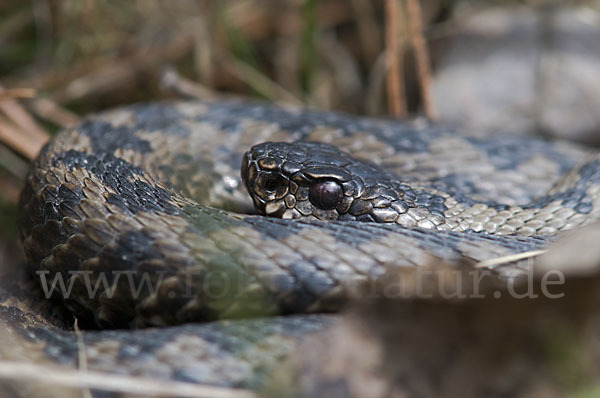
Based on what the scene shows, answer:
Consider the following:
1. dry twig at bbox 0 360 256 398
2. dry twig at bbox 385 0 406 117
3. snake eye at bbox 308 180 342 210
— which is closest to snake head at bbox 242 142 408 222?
snake eye at bbox 308 180 342 210

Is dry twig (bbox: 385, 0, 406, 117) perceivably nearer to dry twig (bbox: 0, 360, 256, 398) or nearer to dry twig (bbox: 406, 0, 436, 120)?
dry twig (bbox: 406, 0, 436, 120)

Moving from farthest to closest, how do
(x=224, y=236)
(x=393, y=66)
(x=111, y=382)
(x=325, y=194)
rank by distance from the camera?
(x=393, y=66) → (x=325, y=194) → (x=224, y=236) → (x=111, y=382)

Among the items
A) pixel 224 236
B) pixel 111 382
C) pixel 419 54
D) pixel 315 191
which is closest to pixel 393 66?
pixel 419 54

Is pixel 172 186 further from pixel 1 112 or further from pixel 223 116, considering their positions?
pixel 1 112

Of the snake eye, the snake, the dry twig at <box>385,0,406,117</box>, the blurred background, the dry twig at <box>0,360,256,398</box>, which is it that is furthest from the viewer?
the blurred background

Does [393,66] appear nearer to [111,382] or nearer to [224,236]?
[224,236]

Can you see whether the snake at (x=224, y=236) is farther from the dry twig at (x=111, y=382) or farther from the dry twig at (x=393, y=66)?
the dry twig at (x=393, y=66)

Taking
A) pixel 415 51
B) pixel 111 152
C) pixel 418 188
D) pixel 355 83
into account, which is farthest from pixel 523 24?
pixel 111 152

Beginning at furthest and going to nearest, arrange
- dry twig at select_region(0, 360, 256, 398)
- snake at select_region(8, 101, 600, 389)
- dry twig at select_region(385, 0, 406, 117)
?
dry twig at select_region(385, 0, 406, 117)
snake at select_region(8, 101, 600, 389)
dry twig at select_region(0, 360, 256, 398)
